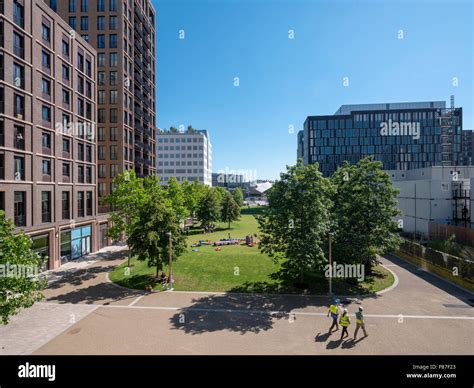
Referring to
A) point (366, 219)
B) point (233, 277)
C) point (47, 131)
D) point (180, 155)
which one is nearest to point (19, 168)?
point (47, 131)

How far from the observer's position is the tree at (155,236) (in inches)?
807

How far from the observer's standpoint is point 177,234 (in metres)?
21.8

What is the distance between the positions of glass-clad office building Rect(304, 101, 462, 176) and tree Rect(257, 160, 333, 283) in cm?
8619

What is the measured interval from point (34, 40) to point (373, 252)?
33483 mm

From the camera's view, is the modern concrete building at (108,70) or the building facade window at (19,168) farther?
the modern concrete building at (108,70)

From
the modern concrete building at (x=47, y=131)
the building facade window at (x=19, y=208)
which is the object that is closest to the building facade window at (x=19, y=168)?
the modern concrete building at (x=47, y=131)

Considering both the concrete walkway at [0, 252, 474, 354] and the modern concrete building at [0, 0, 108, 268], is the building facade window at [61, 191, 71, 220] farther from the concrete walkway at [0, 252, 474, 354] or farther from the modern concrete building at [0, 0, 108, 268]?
the concrete walkway at [0, 252, 474, 354]

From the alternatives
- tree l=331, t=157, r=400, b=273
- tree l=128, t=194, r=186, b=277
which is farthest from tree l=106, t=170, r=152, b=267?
tree l=331, t=157, r=400, b=273

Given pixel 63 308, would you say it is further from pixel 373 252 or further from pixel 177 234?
pixel 373 252

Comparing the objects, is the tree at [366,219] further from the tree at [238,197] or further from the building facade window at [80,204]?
the tree at [238,197]

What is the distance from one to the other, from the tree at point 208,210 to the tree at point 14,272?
3613 cm

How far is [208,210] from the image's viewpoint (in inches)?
1901

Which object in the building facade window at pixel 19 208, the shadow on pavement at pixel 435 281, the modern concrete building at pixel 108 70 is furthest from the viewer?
the modern concrete building at pixel 108 70

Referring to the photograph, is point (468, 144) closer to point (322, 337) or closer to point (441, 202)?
point (441, 202)
